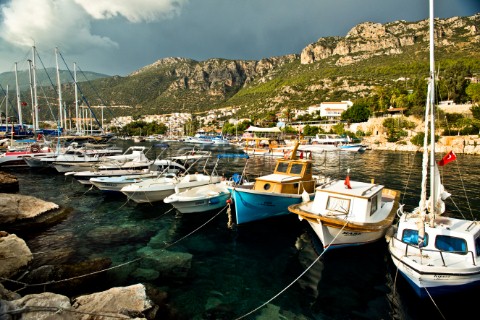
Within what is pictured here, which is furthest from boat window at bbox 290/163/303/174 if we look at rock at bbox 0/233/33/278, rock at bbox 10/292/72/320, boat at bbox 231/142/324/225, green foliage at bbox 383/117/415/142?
green foliage at bbox 383/117/415/142

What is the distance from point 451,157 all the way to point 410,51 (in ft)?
623

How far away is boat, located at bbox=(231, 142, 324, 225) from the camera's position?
16.8 metres

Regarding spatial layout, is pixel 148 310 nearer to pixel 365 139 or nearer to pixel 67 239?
pixel 67 239

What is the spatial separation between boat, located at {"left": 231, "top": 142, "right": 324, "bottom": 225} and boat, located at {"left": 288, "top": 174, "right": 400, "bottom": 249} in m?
2.30

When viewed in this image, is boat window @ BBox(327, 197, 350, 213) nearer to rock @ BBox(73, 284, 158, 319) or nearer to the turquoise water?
the turquoise water

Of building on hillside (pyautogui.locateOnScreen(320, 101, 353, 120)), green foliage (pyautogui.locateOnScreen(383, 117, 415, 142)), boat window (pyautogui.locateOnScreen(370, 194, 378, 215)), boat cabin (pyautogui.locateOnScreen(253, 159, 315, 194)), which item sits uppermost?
building on hillside (pyautogui.locateOnScreen(320, 101, 353, 120))

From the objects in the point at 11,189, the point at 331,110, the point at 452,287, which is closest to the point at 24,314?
the point at 452,287

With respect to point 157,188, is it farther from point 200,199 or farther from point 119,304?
point 119,304

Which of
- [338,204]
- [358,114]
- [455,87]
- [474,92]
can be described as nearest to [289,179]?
[338,204]

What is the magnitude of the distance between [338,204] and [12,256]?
14395 mm

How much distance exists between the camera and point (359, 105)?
10781cm

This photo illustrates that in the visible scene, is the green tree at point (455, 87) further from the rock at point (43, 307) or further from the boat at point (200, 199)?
the rock at point (43, 307)

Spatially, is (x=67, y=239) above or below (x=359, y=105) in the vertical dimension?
below

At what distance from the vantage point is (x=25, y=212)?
686 inches
